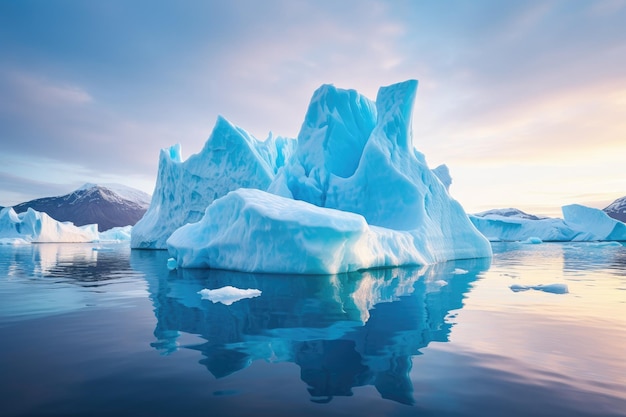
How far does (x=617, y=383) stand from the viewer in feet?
10.1

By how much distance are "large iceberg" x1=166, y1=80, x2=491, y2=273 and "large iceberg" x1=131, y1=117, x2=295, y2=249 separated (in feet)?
2.72

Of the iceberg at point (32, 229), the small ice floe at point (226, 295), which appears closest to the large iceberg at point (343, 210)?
the small ice floe at point (226, 295)

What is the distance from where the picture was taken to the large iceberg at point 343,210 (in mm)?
10688

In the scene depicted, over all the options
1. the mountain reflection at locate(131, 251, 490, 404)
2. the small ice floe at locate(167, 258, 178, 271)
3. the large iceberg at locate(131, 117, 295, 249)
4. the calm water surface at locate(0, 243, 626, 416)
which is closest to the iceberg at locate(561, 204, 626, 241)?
the large iceberg at locate(131, 117, 295, 249)

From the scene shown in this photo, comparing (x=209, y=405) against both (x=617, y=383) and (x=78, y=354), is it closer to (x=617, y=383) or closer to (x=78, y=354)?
(x=78, y=354)

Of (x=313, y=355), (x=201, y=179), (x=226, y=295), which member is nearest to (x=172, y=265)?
(x=226, y=295)

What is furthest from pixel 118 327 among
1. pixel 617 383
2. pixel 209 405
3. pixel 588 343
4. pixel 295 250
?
pixel 295 250

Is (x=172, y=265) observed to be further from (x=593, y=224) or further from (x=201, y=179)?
(x=593, y=224)

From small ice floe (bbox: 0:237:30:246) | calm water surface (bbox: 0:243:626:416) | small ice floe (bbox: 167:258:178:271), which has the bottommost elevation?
calm water surface (bbox: 0:243:626:416)

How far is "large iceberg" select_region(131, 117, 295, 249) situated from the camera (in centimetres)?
2448

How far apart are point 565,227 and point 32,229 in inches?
2537

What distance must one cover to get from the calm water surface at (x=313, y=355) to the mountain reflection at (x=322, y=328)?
0.07ft

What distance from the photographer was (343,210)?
17500 mm

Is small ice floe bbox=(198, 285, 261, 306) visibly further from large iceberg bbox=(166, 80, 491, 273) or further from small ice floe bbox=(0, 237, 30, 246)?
small ice floe bbox=(0, 237, 30, 246)
